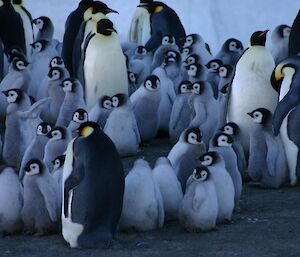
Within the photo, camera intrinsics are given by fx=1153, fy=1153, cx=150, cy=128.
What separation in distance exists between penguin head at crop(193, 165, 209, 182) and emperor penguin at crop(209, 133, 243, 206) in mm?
492

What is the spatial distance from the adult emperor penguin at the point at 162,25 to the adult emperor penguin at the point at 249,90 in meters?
2.46

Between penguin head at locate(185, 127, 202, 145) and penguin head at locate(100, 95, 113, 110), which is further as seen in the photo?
penguin head at locate(100, 95, 113, 110)

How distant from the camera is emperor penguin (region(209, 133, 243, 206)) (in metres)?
6.30

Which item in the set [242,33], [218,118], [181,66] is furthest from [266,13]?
[218,118]

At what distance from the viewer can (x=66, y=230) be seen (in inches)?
220

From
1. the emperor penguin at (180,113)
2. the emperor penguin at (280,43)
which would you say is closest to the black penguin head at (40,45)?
the emperor penguin at (180,113)

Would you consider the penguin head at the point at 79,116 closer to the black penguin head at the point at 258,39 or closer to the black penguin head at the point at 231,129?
the black penguin head at the point at 231,129

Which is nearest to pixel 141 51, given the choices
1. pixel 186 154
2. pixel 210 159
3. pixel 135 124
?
pixel 135 124

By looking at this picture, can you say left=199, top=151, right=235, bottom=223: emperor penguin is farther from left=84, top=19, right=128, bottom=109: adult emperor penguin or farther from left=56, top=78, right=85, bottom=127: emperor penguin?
left=84, top=19, right=128, bottom=109: adult emperor penguin

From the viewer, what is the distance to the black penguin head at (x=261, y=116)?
689 centimetres

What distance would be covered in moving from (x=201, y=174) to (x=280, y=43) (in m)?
3.60

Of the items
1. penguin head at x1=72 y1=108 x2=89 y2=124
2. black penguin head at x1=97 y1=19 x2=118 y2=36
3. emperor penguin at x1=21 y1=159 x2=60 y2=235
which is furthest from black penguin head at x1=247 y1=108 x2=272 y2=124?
black penguin head at x1=97 y1=19 x2=118 y2=36

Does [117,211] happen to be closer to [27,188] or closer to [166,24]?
[27,188]

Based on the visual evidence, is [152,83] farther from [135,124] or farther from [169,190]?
[169,190]
